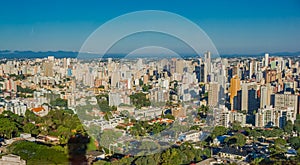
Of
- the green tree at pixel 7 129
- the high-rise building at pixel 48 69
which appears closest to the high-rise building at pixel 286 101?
the green tree at pixel 7 129

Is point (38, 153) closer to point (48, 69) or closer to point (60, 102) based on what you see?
point (60, 102)

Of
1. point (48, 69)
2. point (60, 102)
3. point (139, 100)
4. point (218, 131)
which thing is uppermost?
point (48, 69)

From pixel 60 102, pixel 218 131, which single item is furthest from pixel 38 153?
pixel 60 102

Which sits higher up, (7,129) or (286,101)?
(286,101)

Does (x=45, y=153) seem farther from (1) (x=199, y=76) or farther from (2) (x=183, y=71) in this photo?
(1) (x=199, y=76)

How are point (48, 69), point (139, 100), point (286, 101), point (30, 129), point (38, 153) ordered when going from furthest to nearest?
1. point (48, 69)
2. point (286, 101)
3. point (30, 129)
4. point (139, 100)
5. point (38, 153)

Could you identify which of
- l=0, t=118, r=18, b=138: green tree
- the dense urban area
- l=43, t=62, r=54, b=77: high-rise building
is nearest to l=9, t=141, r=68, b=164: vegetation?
the dense urban area

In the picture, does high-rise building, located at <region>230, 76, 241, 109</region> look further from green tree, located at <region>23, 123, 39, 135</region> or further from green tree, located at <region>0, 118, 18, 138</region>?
green tree, located at <region>0, 118, 18, 138</region>

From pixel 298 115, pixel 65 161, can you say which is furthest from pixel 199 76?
pixel 298 115

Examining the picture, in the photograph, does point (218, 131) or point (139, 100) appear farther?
point (218, 131)
